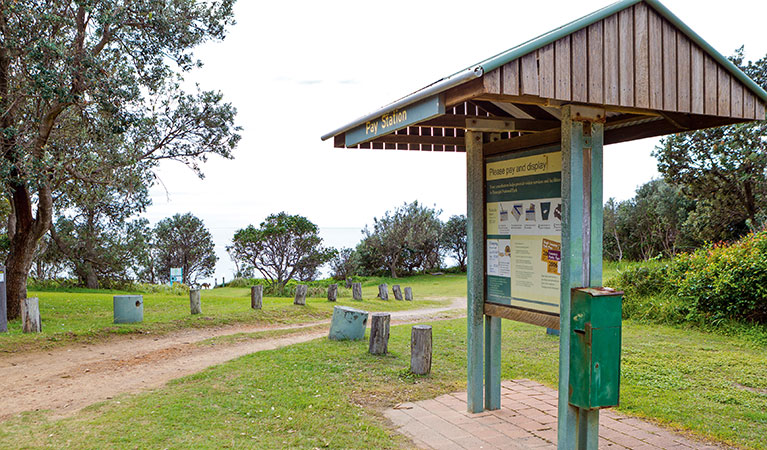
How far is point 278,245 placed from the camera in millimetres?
25500

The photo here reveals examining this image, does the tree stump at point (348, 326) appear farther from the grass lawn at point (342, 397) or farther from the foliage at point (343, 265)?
the foliage at point (343, 265)

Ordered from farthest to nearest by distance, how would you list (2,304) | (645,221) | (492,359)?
1. (645,221)
2. (2,304)
3. (492,359)

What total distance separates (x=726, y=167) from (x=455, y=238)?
66.8 feet

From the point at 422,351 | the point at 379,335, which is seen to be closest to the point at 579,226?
the point at 422,351

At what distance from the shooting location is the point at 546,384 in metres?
7.35

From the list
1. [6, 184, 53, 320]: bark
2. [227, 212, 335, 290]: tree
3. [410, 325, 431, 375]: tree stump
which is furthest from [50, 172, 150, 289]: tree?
[410, 325, 431, 375]: tree stump

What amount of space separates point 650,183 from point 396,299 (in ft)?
74.7

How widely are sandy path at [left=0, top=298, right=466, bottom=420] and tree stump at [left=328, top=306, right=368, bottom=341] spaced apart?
3.33 feet

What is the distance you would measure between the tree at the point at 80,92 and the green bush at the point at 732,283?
12714mm

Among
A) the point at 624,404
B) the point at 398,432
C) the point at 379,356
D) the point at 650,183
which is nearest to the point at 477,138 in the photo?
the point at 398,432

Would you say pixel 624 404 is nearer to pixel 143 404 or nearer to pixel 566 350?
pixel 566 350

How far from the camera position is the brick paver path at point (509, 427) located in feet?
16.8

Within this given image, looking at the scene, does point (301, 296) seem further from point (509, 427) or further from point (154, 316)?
point (509, 427)

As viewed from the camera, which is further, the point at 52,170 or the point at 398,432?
the point at 52,170
